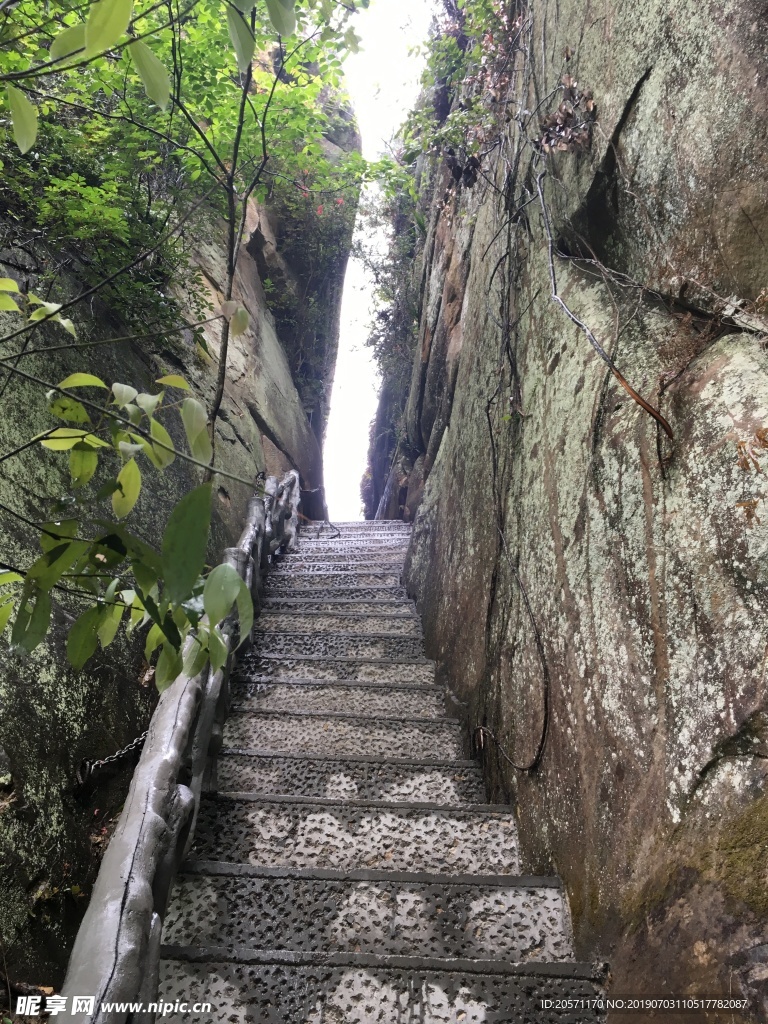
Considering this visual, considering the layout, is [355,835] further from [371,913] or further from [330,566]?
[330,566]

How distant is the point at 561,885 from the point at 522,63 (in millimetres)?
3911

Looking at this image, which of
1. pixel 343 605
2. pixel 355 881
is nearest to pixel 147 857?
pixel 355 881

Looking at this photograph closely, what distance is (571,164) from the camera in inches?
88.2

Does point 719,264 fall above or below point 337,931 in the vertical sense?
above

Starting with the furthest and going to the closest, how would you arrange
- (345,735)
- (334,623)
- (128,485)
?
(334,623) < (345,735) < (128,485)

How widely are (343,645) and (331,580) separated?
1.31 meters

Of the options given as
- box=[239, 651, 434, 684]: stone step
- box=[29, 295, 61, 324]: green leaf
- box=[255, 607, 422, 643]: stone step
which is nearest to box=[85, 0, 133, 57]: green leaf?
box=[29, 295, 61, 324]: green leaf

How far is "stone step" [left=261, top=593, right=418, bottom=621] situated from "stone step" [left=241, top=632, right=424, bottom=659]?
15.4 inches

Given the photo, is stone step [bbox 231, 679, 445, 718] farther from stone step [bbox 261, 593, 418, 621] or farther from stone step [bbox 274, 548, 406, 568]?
stone step [bbox 274, 548, 406, 568]

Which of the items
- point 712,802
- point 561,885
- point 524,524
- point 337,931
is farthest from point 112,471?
point 712,802

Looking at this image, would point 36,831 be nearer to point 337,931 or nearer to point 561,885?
point 337,931

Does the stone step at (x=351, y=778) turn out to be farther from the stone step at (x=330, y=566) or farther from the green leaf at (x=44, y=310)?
the stone step at (x=330, y=566)

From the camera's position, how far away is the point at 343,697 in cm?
306

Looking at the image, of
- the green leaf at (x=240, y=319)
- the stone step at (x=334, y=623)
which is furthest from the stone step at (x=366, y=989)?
the stone step at (x=334, y=623)
